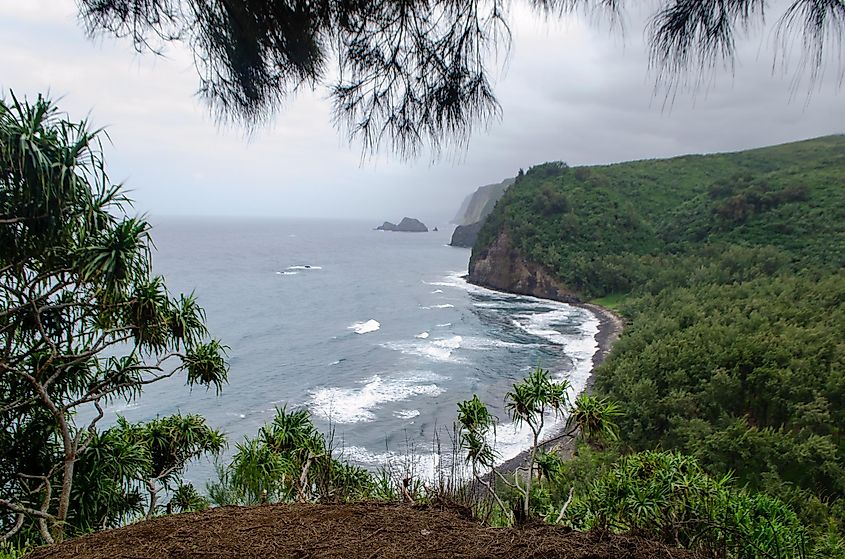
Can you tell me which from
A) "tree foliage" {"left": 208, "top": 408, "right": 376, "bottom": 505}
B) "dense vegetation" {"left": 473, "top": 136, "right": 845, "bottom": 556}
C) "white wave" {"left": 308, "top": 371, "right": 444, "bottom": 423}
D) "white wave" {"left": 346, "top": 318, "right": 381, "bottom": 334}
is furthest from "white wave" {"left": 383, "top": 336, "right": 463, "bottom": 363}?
"tree foliage" {"left": 208, "top": 408, "right": 376, "bottom": 505}

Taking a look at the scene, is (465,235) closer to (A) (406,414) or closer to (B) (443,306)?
(B) (443,306)

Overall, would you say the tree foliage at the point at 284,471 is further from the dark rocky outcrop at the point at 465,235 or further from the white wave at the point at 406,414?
the dark rocky outcrop at the point at 465,235

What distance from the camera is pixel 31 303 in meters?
4.17

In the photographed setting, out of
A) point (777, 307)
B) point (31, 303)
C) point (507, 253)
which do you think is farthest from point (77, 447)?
point (507, 253)

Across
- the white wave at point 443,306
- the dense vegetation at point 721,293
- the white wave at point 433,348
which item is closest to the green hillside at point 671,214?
the dense vegetation at point 721,293

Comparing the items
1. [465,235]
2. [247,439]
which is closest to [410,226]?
[465,235]

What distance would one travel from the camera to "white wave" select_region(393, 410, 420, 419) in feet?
55.2

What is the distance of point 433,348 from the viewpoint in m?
25.2

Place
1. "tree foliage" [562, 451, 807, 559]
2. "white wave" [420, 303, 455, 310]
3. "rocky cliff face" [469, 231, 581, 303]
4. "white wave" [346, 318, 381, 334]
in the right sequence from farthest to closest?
"rocky cliff face" [469, 231, 581, 303] → "white wave" [420, 303, 455, 310] → "white wave" [346, 318, 381, 334] → "tree foliage" [562, 451, 807, 559]

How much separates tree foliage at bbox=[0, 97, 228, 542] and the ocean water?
5.79ft

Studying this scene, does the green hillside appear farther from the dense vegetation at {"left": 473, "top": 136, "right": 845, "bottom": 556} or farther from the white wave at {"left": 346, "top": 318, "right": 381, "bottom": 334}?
the white wave at {"left": 346, "top": 318, "right": 381, "bottom": 334}

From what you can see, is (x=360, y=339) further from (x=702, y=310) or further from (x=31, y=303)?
(x=31, y=303)

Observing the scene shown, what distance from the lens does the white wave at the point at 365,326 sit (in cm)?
2771

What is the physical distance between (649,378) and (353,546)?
1338 cm
